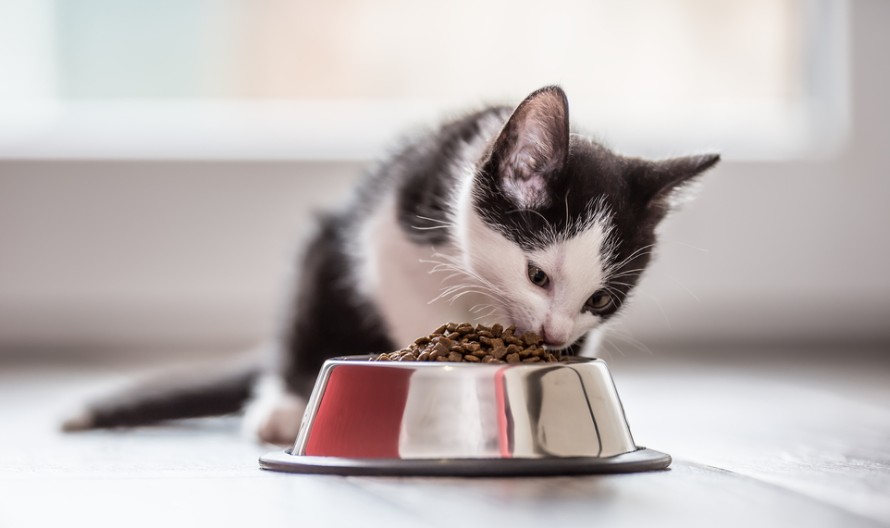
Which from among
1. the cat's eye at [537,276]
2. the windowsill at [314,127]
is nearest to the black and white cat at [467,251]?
the cat's eye at [537,276]

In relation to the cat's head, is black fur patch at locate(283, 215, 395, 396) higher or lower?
lower

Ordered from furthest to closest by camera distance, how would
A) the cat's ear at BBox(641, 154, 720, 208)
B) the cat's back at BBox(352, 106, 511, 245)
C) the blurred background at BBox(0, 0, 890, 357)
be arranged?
the blurred background at BBox(0, 0, 890, 357) → the cat's back at BBox(352, 106, 511, 245) → the cat's ear at BBox(641, 154, 720, 208)

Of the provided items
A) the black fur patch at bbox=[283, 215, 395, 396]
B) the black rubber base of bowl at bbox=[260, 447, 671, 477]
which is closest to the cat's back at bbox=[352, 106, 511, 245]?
the black fur patch at bbox=[283, 215, 395, 396]

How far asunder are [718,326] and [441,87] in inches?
59.8

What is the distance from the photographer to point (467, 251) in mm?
1325

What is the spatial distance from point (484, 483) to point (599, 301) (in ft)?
1.48

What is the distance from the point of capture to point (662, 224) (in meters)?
1.40

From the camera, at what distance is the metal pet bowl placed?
92 centimetres

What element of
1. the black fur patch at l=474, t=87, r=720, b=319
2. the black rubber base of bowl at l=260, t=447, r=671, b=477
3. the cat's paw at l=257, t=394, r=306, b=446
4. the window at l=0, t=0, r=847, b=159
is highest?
the window at l=0, t=0, r=847, b=159

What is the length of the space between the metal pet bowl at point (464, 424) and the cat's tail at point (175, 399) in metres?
0.68

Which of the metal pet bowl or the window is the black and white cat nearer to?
the metal pet bowl

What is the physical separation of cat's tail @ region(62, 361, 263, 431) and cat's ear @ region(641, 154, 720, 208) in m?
0.95

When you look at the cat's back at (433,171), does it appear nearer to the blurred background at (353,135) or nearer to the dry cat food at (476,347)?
the dry cat food at (476,347)

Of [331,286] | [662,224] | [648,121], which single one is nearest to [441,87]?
[648,121]
